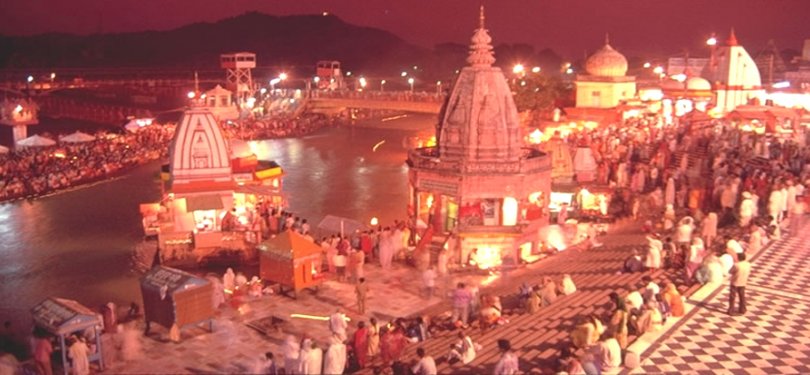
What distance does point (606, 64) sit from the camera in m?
45.4

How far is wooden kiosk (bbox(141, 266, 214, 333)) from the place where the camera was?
14.8 metres

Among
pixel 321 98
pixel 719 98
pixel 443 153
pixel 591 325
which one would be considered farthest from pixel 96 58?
pixel 591 325

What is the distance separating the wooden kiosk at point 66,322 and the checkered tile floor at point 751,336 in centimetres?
985

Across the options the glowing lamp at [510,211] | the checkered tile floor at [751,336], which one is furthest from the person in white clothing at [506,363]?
the glowing lamp at [510,211]

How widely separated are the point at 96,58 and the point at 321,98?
123055 mm

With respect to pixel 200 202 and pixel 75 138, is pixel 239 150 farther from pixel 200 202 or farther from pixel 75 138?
pixel 75 138

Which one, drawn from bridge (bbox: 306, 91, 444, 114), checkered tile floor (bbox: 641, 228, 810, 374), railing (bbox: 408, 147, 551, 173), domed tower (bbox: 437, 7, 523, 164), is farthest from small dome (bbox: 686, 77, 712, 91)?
checkered tile floor (bbox: 641, 228, 810, 374)

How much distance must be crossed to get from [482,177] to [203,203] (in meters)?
8.96

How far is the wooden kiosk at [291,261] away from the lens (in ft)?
56.6

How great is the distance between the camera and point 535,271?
19719mm

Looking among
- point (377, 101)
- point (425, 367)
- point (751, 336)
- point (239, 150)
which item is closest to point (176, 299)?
point (425, 367)

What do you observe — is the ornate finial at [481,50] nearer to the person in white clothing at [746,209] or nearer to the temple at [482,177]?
the temple at [482,177]

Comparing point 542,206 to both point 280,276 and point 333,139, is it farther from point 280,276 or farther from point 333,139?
point 333,139

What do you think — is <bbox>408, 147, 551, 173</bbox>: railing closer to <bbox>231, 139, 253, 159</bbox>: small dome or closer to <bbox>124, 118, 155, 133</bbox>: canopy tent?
<bbox>231, 139, 253, 159</bbox>: small dome
